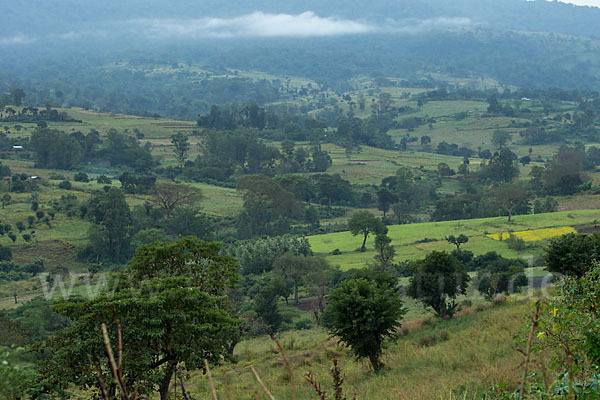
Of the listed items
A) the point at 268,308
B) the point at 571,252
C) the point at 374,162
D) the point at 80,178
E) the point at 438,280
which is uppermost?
the point at 571,252

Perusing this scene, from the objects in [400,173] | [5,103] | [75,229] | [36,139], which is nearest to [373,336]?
[75,229]

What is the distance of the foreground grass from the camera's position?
9.37 metres

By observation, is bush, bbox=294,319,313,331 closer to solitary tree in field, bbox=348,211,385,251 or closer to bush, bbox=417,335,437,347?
bush, bbox=417,335,437,347

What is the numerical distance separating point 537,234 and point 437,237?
8000 mm

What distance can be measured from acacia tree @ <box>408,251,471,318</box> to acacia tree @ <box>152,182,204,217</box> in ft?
124

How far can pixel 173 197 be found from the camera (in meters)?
55.6

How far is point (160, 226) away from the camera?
5003cm

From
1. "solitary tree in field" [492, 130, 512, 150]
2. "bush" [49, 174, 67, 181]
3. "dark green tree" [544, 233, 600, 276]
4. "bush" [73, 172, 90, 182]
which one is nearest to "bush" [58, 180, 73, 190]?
"bush" [49, 174, 67, 181]

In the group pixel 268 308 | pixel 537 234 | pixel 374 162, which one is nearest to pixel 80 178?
pixel 374 162

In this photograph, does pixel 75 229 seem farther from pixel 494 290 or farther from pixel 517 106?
pixel 517 106

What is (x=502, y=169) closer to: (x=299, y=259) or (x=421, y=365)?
(x=299, y=259)

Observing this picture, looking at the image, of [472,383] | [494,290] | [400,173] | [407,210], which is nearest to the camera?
[472,383]

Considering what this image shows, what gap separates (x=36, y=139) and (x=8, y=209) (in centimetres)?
2154

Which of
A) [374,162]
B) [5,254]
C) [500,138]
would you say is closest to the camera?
[5,254]
